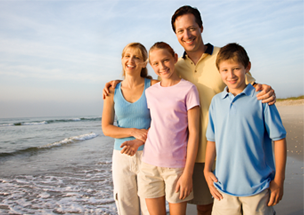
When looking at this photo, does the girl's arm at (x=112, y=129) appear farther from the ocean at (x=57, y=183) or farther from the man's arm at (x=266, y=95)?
the ocean at (x=57, y=183)

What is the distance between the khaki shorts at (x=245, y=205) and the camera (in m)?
1.66

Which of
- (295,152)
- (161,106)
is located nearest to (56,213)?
(161,106)

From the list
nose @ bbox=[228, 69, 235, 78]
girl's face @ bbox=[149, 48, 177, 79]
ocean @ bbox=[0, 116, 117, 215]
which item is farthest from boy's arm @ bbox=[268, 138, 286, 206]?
ocean @ bbox=[0, 116, 117, 215]

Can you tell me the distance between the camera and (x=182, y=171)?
1971 mm

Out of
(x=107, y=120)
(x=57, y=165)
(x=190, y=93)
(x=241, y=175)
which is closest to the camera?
(x=241, y=175)

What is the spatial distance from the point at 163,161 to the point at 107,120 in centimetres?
79

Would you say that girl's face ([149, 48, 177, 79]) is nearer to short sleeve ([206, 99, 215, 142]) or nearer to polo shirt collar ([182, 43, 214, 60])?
polo shirt collar ([182, 43, 214, 60])

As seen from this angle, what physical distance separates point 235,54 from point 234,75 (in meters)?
0.17

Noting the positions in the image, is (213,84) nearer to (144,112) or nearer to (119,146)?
(144,112)

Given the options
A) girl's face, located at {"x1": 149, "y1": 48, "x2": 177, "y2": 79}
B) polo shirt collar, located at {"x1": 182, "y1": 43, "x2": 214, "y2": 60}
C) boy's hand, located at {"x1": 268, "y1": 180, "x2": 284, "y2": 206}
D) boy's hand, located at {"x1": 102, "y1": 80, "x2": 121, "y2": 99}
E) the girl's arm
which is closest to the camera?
boy's hand, located at {"x1": 268, "y1": 180, "x2": 284, "y2": 206}

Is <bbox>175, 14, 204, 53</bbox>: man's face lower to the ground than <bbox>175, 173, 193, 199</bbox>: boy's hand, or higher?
higher

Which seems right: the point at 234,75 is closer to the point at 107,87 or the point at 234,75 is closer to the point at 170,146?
the point at 170,146

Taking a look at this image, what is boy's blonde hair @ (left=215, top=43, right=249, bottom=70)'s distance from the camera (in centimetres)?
181

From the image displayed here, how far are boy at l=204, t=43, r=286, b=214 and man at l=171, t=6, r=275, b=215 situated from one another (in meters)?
0.31
